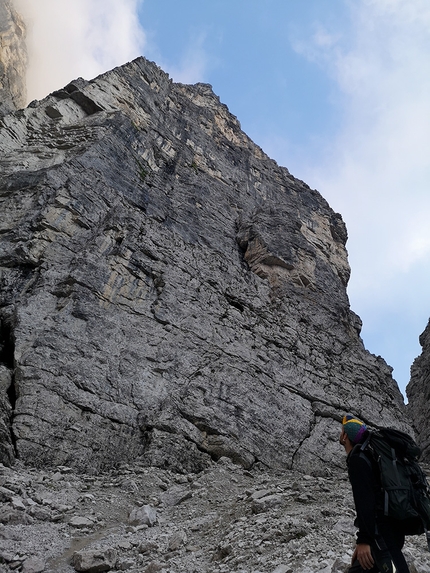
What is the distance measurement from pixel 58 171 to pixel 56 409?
1284 cm

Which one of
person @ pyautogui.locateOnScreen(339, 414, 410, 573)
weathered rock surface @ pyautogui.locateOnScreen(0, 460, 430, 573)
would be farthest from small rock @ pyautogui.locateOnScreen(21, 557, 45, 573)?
person @ pyautogui.locateOnScreen(339, 414, 410, 573)

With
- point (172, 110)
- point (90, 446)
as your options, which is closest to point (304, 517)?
point (90, 446)

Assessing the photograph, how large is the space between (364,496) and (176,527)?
5.25 metres

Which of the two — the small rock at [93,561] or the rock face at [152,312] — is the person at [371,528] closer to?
the small rock at [93,561]

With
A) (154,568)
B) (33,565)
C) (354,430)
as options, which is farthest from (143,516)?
(354,430)

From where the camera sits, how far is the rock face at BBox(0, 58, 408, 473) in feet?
43.4

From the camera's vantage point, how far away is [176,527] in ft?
27.2

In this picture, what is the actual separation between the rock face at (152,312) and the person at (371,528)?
28.6 feet

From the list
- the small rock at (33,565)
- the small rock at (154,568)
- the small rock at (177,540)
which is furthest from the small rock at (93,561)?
the small rock at (177,540)

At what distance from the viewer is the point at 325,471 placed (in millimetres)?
15055

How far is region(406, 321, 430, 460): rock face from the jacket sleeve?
968 inches

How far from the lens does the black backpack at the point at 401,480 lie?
409cm

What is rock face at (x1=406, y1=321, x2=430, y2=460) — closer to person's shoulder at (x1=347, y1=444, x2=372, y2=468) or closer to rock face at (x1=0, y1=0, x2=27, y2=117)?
person's shoulder at (x1=347, y1=444, x2=372, y2=468)

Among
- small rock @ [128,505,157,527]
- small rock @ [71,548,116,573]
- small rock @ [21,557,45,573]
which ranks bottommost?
small rock @ [21,557,45,573]
